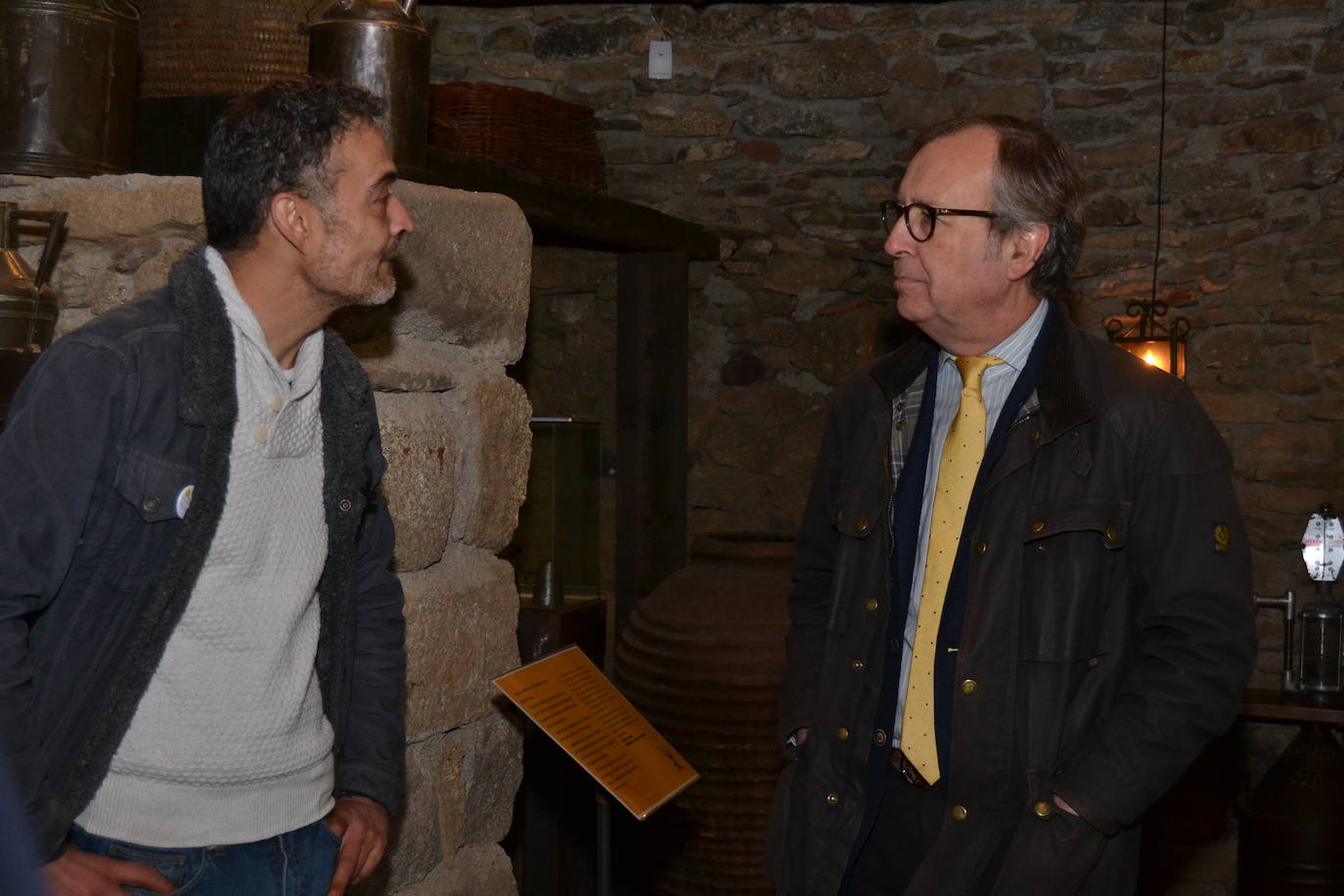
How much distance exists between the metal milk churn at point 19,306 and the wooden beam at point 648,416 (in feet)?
10.1

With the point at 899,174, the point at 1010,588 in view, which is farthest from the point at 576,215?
the point at 1010,588

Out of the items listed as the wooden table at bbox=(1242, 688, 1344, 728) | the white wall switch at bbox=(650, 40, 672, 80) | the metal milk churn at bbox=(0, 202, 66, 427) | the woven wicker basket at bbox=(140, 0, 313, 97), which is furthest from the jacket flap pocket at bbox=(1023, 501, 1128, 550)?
the white wall switch at bbox=(650, 40, 672, 80)

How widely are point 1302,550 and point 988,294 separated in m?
2.76

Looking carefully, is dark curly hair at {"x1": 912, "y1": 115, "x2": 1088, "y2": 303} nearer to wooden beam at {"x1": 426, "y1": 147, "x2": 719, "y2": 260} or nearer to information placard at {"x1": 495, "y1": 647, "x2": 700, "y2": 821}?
information placard at {"x1": 495, "y1": 647, "x2": 700, "y2": 821}

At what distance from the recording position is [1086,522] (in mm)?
1676

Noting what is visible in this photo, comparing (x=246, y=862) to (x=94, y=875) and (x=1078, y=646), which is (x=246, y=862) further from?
(x=1078, y=646)

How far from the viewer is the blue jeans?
1.37 metres

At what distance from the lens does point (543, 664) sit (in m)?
1.98

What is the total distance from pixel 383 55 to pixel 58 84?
46 centimetres

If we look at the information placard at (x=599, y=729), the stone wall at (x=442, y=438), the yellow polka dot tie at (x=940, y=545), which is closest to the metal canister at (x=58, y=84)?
the stone wall at (x=442, y=438)

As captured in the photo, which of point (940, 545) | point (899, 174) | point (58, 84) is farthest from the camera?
point (899, 174)

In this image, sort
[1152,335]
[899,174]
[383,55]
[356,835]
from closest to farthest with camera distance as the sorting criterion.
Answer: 1. [356,835]
2. [383,55]
3. [1152,335]
4. [899,174]

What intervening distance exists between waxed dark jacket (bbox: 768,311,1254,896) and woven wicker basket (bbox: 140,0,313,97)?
1322mm

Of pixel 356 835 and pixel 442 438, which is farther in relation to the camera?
pixel 442 438
